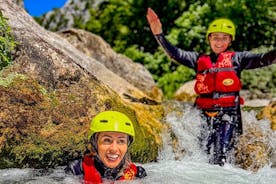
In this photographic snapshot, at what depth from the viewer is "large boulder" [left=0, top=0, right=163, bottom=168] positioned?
5578 millimetres

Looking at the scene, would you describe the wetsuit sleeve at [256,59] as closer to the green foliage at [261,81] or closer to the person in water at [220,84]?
the person in water at [220,84]

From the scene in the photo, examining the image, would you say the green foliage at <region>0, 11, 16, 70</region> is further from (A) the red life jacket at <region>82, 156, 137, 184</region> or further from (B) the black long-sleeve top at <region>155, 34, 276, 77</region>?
(B) the black long-sleeve top at <region>155, 34, 276, 77</region>

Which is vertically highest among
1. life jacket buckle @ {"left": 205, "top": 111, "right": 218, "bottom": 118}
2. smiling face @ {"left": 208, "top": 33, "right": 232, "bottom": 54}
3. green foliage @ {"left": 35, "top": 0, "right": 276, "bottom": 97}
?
green foliage @ {"left": 35, "top": 0, "right": 276, "bottom": 97}

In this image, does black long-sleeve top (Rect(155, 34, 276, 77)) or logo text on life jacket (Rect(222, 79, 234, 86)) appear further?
logo text on life jacket (Rect(222, 79, 234, 86))

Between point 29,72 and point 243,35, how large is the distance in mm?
11584

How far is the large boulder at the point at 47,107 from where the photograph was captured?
558 centimetres

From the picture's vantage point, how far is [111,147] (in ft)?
15.7

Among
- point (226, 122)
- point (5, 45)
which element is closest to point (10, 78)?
point (5, 45)

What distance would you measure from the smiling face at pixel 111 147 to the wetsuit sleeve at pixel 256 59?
2741mm

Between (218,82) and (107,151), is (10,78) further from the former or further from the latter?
(218,82)

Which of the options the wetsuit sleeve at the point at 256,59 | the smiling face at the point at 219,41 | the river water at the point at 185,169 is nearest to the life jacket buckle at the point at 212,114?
the river water at the point at 185,169

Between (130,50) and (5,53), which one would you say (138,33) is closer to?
(130,50)

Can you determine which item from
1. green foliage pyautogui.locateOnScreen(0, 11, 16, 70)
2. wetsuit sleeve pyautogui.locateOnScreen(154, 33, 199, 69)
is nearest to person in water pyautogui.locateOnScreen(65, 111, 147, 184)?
green foliage pyautogui.locateOnScreen(0, 11, 16, 70)

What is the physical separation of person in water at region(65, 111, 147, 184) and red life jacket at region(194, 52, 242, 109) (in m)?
2.46
